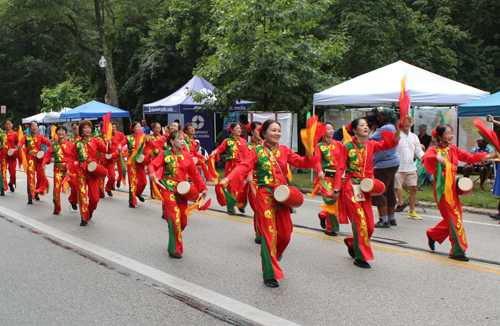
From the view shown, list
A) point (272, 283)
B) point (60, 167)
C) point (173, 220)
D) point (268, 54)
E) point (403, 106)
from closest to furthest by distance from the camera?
point (272, 283)
point (403, 106)
point (173, 220)
point (60, 167)
point (268, 54)

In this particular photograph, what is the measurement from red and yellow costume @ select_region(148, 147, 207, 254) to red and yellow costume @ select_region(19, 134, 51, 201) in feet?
18.7

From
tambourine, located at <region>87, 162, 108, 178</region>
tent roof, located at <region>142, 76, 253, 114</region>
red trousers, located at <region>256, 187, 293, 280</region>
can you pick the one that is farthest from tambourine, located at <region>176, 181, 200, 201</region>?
tent roof, located at <region>142, 76, 253, 114</region>

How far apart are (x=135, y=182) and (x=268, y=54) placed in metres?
5.99

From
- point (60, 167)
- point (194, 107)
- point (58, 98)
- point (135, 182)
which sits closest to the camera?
point (60, 167)

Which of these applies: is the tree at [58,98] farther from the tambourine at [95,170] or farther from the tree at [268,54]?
the tambourine at [95,170]

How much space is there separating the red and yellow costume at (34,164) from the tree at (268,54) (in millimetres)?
6147

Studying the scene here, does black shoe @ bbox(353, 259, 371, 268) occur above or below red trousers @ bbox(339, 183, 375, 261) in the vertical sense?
below

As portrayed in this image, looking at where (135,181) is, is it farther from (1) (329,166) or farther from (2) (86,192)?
(1) (329,166)

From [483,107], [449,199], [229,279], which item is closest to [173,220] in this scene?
[229,279]

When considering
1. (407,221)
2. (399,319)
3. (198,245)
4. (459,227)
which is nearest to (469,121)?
(407,221)

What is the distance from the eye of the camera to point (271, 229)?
483cm

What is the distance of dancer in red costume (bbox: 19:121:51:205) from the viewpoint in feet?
35.1

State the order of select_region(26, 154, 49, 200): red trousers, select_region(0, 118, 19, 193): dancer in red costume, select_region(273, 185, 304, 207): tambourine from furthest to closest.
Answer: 1. select_region(0, 118, 19, 193): dancer in red costume
2. select_region(26, 154, 49, 200): red trousers
3. select_region(273, 185, 304, 207): tambourine

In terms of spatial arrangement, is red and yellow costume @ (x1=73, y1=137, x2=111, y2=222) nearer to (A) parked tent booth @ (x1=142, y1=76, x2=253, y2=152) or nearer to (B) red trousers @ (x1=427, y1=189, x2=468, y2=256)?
(B) red trousers @ (x1=427, y1=189, x2=468, y2=256)
